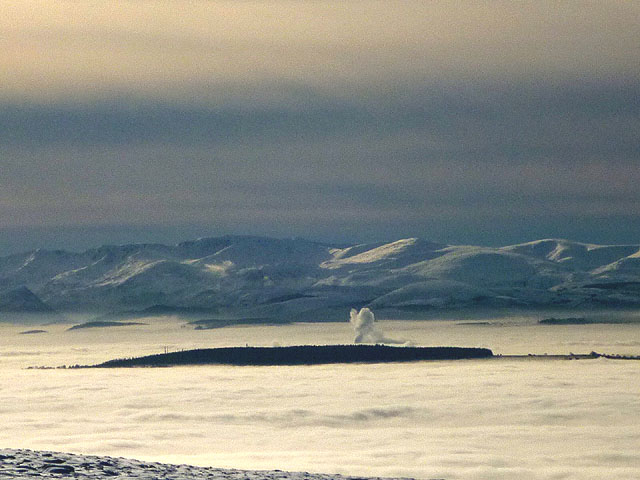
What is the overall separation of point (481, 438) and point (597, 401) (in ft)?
131

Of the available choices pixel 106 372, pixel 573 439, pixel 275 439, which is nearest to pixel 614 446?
pixel 573 439

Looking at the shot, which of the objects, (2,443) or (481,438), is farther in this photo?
(481,438)

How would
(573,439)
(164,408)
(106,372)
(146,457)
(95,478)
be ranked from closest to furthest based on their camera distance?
(95,478) → (146,457) → (573,439) → (164,408) → (106,372)

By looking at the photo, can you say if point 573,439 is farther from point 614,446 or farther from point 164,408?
point 164,408

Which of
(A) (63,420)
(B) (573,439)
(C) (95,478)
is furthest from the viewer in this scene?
(A) (63,420)

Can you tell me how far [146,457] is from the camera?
211ft

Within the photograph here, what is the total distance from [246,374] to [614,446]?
114 m

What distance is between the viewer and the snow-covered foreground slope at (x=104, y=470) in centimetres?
4059

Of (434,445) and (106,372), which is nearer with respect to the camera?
(434,445)

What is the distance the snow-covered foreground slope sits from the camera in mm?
40594

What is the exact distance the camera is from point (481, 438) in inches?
3246

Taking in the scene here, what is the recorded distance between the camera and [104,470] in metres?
42.7

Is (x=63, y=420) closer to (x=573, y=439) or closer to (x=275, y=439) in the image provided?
(x=275, y=439)

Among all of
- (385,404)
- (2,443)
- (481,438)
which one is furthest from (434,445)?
(385,404)
